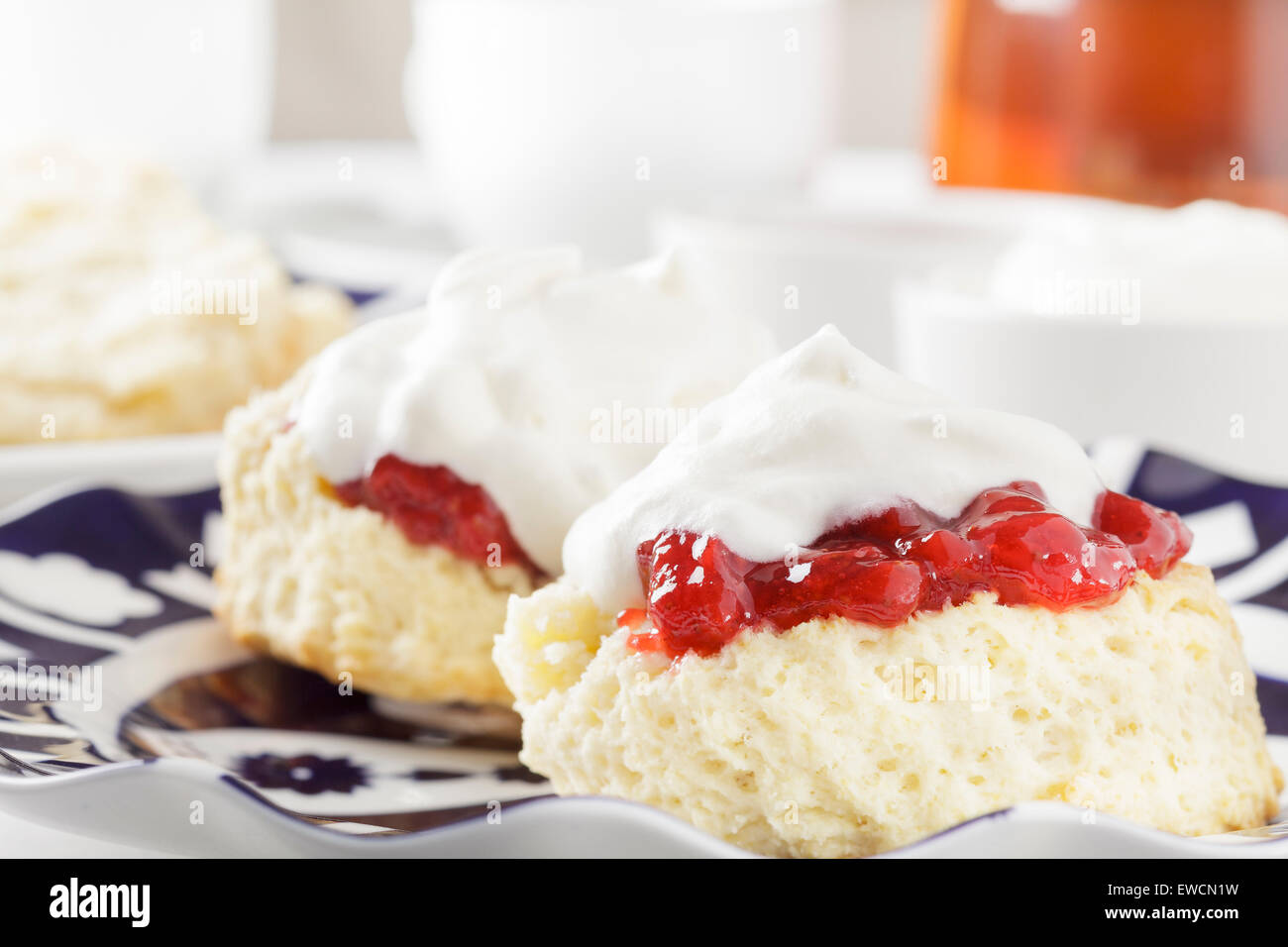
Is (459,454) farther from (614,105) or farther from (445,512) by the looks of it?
(614,105)

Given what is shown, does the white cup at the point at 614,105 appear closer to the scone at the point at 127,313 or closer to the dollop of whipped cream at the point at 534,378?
the scone at the point at 127,313

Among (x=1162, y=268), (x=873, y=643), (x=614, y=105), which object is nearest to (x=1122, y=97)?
(x=1162, y=268)

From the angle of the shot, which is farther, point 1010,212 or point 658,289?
point 1010,212

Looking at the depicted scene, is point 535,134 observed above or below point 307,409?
above

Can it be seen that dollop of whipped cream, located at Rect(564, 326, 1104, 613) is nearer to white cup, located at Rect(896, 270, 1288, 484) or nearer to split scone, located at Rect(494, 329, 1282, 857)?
split scone, located at Rect(494, 329, 1282, 857)

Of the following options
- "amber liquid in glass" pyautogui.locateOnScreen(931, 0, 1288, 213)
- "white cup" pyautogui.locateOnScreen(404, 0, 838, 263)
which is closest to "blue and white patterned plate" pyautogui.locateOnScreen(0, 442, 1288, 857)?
"amber liquid in glass" pyautogui.locateOnScreen(931, 0, 1288, 213)

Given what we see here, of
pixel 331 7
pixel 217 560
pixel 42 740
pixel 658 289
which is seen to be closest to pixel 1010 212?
pixel 658 289

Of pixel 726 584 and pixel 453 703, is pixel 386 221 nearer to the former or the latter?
pixel 453 703
